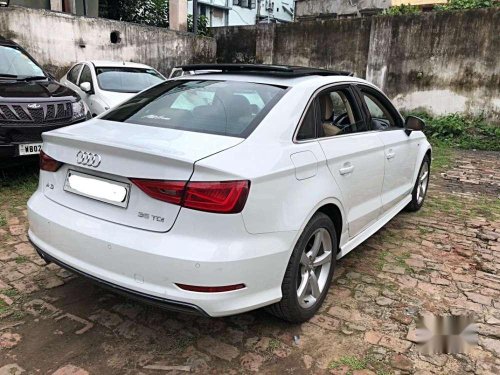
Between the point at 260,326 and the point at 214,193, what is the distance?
110cm

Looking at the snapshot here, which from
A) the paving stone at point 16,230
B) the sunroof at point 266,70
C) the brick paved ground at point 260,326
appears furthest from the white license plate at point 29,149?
the sunroof at point 266,70

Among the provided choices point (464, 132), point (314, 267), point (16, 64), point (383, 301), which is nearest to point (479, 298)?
point (383, 301)

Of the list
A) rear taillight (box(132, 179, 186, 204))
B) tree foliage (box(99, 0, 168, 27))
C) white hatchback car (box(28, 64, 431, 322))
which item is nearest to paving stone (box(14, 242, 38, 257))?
white hatchback car (box(28, 64, 431, 322))

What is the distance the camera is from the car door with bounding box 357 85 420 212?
379 centimetres

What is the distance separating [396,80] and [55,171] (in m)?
9.85

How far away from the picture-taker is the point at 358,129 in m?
3.49

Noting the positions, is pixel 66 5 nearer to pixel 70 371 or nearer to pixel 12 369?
pixel 12 369

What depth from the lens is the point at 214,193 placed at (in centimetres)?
215

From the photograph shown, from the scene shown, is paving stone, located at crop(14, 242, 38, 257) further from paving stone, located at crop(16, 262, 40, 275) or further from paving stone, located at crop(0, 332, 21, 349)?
paving stone, located at crop(0, 332, 21, 349)

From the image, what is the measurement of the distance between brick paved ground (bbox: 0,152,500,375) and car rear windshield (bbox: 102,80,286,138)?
4.02ft

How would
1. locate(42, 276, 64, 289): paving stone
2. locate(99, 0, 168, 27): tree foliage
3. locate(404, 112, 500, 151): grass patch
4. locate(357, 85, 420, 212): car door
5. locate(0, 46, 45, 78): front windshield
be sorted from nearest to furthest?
locate(42, 276, 64, 289): paving stone
locate(357, 85, 420, 212): car door
locate(0, 46, 45, 78): front windshield
locate(404, 112, 500, 151): grass patch
locate(99, 0, 168, 27): tree foliage

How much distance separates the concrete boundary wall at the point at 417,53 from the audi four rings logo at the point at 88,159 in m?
9.72

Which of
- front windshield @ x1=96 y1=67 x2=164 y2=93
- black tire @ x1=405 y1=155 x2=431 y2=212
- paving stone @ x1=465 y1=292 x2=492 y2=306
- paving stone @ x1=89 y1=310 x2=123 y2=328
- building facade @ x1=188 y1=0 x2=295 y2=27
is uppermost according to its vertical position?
building facade @ x1=188 y1=0 x2=295 y2=27

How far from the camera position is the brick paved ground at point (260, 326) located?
2.45m
